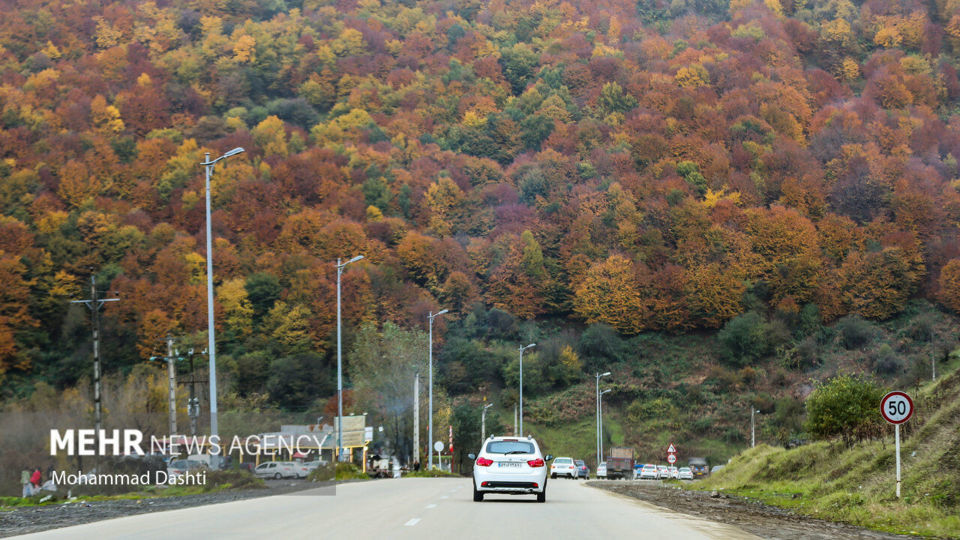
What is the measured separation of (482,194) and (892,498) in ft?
371

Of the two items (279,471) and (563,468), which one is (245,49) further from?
(563,468)

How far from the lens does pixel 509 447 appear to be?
24906 mm

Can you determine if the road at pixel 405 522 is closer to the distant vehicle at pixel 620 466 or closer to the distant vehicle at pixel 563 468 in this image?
the distant vehicle at pixel 563 468

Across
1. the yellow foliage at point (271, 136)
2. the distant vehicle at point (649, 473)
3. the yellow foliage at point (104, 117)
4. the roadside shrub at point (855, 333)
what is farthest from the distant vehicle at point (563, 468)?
the yellow foliage at point (104, 117)

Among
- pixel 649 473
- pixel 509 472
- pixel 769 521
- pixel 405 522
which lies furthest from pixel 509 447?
pixel 649 473

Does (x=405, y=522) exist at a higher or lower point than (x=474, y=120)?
lower

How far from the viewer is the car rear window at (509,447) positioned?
24672 millimetres

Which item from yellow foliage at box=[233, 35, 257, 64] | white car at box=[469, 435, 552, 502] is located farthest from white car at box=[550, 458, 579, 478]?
yellow foliage at box=[233, 35, 257, 64]

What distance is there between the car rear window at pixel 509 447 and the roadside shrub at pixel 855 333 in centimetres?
8887

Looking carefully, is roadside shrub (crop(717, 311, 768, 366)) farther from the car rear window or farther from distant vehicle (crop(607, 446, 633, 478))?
the car rear window

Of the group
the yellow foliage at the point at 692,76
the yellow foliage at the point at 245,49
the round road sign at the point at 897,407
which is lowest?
the round road sign at the point at 897,407

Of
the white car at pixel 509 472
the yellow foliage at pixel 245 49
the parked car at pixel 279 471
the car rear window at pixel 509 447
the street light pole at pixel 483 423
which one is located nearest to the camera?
the white car at pixel 509 472

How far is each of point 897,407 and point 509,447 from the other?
28.5 feet

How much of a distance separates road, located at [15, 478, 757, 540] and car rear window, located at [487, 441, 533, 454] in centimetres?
136
